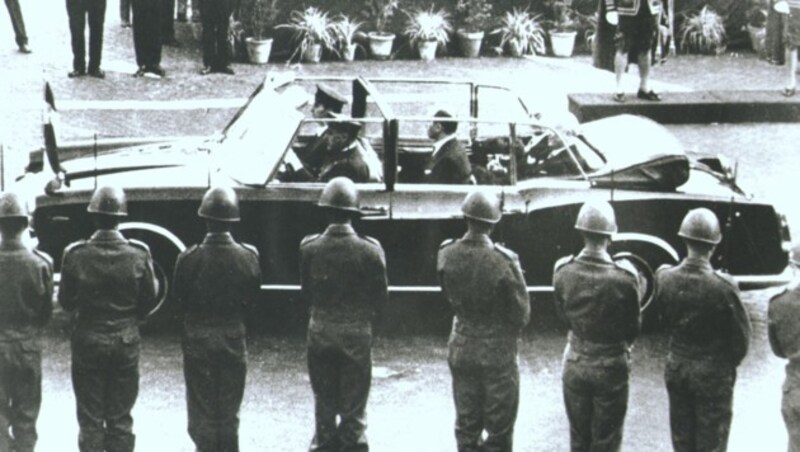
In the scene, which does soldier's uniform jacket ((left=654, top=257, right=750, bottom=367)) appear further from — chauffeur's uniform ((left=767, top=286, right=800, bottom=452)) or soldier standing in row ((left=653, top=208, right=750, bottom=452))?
chauffeur's uniform ((left=767, top=286, right=800, bottom=452))

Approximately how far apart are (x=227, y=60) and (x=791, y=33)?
6.96m

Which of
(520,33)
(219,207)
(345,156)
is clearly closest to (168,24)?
(520,33)

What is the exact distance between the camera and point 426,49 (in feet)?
62.8

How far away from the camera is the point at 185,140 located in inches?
435

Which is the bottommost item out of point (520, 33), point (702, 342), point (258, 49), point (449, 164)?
point (702, 342)

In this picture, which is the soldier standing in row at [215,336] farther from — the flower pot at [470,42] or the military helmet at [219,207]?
the flower pot at [470,42]

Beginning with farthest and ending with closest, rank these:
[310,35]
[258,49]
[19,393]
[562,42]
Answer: [562,42], [310,35], [258,49], [19,393]

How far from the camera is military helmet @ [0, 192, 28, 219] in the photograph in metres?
7.44

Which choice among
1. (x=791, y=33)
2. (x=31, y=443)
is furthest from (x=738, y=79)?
(x=31, y=443)

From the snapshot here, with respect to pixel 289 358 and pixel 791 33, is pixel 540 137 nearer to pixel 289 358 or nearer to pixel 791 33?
pixel 289 358

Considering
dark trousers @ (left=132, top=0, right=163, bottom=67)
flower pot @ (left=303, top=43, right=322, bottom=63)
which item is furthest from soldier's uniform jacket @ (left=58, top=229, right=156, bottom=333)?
flower pot @ (left=303, top=43, right=322, bottom=63)

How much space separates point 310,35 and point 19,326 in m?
11.7

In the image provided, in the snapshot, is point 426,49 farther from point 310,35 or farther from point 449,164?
point 449,164

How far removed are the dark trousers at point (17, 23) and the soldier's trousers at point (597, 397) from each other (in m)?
12.2
